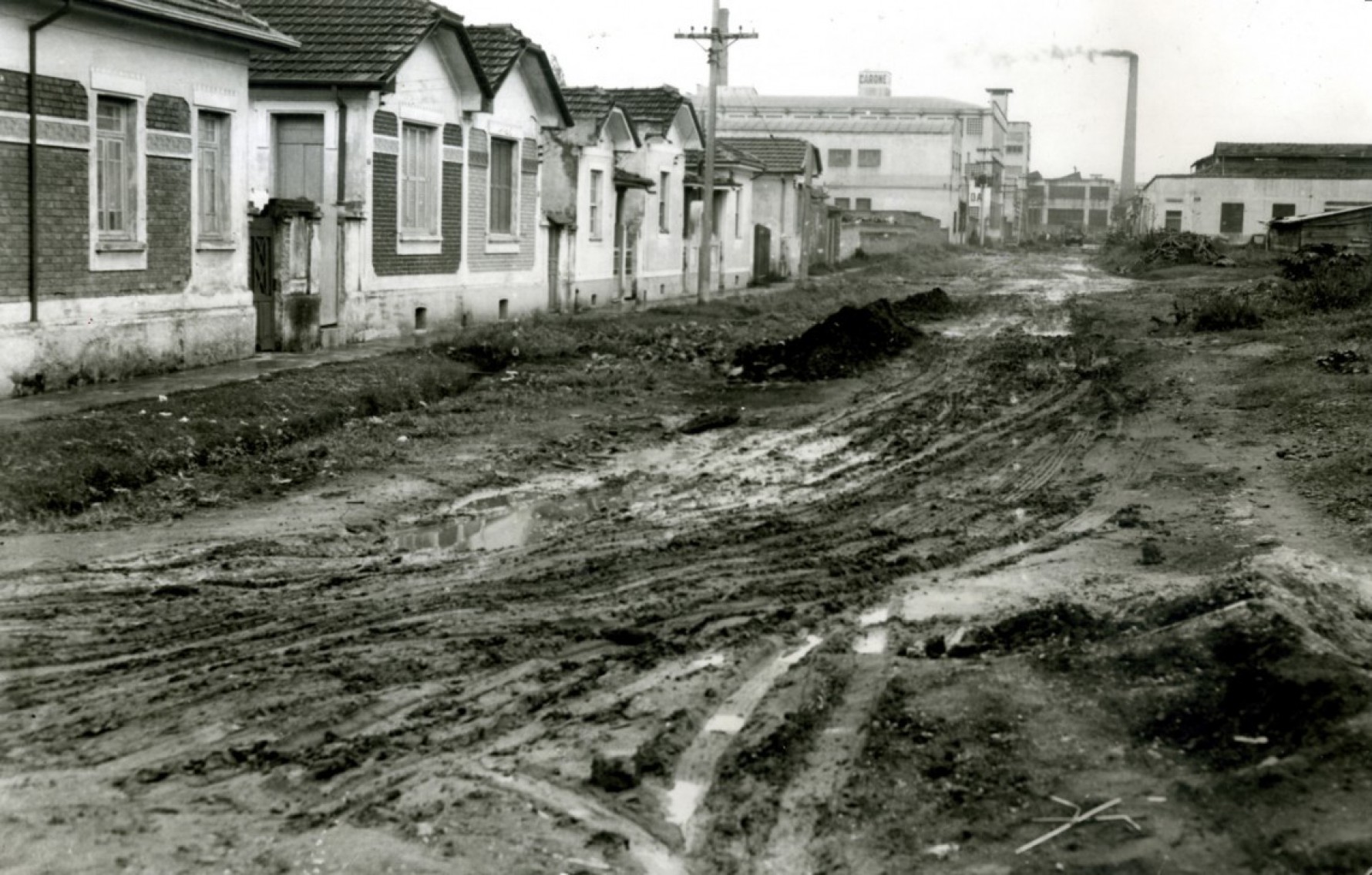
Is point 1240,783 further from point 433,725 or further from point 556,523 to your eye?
point 556,523

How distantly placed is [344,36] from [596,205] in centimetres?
1069

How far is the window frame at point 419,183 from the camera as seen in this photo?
23.0 meters

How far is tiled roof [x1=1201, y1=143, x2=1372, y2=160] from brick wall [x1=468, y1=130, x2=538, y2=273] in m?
59.9

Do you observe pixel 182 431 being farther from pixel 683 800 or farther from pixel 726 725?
pixel 683 800

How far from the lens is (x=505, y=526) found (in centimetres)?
1083

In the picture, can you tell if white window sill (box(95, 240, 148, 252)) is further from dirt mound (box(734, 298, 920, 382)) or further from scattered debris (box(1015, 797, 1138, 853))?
scattered debris (box(1015, 797, 1138, 853))

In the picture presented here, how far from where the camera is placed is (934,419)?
53.0 ft

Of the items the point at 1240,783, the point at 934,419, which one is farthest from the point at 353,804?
the point at 934,419

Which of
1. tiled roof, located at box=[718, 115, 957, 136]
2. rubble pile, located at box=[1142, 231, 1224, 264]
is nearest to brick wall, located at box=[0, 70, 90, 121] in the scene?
rubble pile, located at box=[1142, 231, 1224, 264]

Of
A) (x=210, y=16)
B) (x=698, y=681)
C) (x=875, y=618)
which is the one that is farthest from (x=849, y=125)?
(x=698, y=681)

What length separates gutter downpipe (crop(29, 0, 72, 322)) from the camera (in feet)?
49.4

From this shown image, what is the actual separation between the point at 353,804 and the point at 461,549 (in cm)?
453

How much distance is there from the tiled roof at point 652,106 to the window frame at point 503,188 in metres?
9.15

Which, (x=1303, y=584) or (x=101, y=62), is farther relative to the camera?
(x=101, y=62)
